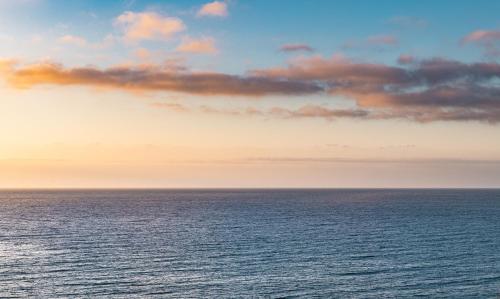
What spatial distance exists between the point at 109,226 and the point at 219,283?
83.9 meters

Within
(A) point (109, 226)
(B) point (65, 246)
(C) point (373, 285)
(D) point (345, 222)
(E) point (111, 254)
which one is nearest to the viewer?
(C) point (373, 285)

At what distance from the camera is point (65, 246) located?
103875 mm

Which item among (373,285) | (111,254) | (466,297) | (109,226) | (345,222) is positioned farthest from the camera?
(345,222)

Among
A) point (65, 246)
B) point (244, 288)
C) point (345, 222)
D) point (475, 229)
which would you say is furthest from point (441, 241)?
point (65, 246)

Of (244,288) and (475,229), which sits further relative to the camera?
(475,229)

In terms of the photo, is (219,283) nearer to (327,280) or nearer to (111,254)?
(327,280)

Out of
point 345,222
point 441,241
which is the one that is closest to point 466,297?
point 441,241

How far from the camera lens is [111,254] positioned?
93438 mm

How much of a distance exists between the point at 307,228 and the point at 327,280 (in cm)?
6645

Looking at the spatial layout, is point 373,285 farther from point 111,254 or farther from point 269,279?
point 111,254

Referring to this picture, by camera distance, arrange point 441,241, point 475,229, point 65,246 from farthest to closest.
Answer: point 475,229 → point 441,241 → point 65,246

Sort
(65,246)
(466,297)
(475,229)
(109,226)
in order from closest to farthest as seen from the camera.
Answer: (466,297)
(65,246)
(475,229)
(109,226)

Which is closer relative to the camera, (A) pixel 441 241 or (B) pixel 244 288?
(B) pixel 244 288

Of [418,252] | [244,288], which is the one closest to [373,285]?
[244,288]
